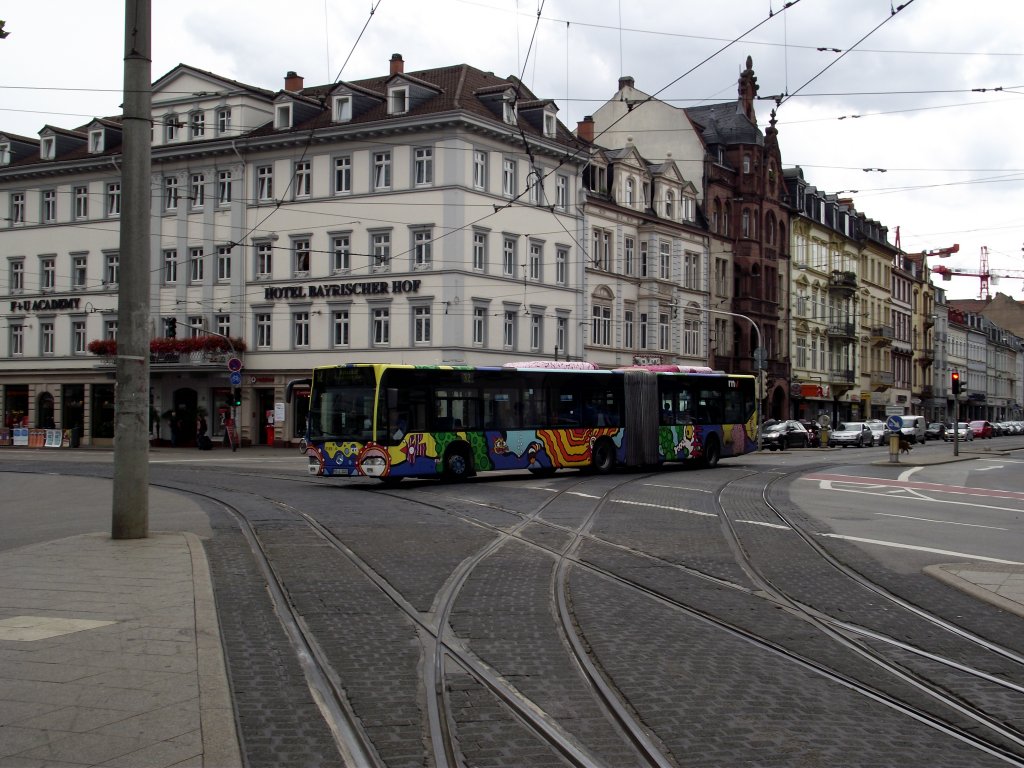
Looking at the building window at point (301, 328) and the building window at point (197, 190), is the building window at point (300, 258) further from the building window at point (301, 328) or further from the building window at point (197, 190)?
the building window at point (197, 190)

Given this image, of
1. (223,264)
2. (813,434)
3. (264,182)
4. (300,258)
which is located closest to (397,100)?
(264,182)

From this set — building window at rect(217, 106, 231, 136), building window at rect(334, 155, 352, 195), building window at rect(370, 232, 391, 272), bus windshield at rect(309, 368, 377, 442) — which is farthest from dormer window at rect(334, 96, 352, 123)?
bus windshield at rect(309, 368, 377, 442)

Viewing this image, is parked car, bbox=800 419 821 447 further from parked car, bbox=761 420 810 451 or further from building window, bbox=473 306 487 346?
building window, bbox=473 306 487 346

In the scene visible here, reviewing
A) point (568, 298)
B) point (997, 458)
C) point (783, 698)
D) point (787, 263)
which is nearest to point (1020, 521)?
point (783, 698)

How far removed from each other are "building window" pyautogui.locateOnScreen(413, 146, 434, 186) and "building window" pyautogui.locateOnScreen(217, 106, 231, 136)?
389 inches

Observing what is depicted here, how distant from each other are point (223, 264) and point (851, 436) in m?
32.4

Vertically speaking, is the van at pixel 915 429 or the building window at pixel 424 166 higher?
the building window at pixel 424 166

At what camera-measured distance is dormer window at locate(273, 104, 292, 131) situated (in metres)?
49.1

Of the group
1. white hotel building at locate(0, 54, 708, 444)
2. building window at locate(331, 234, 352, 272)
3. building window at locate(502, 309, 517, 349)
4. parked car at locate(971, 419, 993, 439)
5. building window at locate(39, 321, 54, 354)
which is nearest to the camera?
white hotel building at locate(0, 54, 708, 444)

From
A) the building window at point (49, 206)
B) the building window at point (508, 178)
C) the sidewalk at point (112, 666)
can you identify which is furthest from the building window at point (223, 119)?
the sidewalk at point (112, 666)

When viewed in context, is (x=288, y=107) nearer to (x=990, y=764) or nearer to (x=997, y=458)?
(x=997, y=458)

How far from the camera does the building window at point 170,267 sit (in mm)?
51156

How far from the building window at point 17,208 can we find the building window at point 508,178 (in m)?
24.9

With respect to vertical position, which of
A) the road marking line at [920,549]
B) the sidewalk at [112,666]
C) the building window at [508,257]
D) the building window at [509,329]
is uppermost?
the building window at [508,257]
